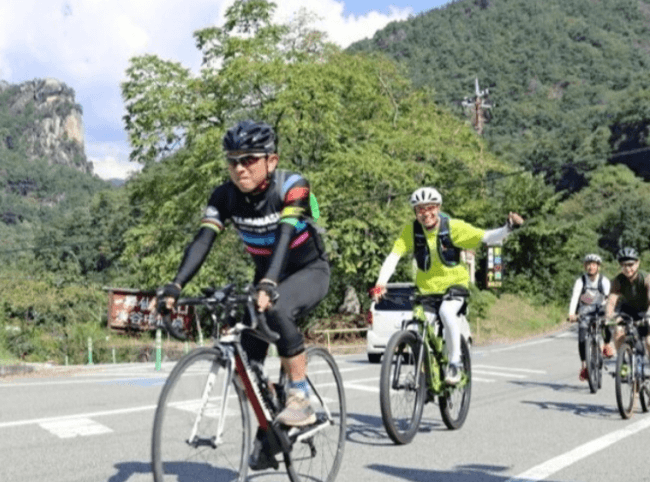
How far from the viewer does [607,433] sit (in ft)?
24.4

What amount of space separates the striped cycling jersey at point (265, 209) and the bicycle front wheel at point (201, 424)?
70cm

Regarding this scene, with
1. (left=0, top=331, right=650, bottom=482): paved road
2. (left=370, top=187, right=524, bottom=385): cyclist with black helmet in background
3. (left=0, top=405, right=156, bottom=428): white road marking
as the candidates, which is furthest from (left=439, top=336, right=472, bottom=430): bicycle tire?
(left=0, top=405, right=156, bottom=428): white road marking

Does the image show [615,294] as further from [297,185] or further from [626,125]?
[626,125]

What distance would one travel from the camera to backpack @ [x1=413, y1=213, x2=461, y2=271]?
23.4ft

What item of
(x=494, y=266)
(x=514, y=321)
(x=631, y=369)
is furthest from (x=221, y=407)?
(x=494, y=266)

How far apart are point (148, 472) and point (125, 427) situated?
2065 millimetres

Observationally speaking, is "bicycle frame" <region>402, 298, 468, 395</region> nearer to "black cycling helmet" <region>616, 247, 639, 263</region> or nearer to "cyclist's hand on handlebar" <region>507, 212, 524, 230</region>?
"cyclist's hand on handlebar" <region>507, 212, 524, 230</region>

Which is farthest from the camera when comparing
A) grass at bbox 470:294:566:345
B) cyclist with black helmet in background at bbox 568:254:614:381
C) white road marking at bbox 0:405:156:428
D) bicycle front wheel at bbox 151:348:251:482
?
grass at bbox 470:294:566:345

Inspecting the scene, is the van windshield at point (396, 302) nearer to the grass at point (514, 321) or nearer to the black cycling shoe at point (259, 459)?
the black cycling shoe at point (259, 459)

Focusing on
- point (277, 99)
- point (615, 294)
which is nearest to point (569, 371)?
point (615, 294)

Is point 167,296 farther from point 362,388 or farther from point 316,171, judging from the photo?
point 316,171

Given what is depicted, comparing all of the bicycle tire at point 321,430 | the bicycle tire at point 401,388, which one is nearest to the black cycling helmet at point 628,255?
the bicycle tire at point 401,388

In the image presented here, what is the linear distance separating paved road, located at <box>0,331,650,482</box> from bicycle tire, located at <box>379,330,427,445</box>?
0.15 meters

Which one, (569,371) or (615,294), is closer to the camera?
(615,294)
